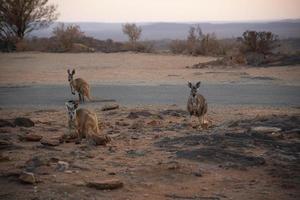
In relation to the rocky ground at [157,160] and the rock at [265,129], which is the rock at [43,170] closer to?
the rocky ground at [157,160]

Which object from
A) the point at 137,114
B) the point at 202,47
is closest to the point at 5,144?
the point at 137,114

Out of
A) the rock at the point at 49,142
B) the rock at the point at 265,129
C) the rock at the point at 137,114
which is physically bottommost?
the rock at the point at 49,142

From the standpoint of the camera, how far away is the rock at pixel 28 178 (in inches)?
359

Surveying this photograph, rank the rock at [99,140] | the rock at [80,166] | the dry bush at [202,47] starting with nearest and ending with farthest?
1. the rock at [80,166]
2. the rock at [99,140]
3. the dry bush at [202,47]

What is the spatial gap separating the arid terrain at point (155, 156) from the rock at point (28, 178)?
0.06 ft

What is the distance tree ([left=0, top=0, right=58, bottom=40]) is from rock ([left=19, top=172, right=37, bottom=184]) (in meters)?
45.7

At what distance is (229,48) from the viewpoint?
46438 mm

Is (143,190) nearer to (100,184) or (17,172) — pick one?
(100,184)

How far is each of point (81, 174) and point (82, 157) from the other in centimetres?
137

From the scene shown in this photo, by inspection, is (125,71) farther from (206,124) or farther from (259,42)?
(206,124)

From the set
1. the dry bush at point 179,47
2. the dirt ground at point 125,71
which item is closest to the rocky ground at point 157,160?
the dirt ground at point 125,71

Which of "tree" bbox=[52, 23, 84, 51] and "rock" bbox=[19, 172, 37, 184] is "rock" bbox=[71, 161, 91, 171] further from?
"tree" bbox=[52, 23, 84, 51]

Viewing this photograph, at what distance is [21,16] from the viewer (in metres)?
53.6

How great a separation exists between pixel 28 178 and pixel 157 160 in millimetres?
2930
